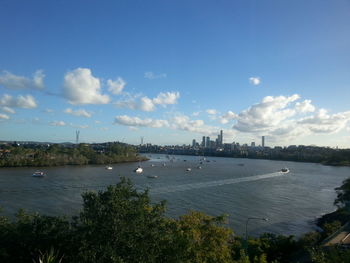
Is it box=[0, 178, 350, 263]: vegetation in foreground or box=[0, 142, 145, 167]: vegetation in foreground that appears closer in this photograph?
box=[0, 178, 350, 263]: vegetation in foreground

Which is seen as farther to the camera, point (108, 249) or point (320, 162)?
point (320, 162)

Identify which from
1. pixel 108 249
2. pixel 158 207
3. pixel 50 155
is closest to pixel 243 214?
pixel 158 207

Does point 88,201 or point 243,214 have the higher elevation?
point 88,201

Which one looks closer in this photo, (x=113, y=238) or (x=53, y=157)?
(x=113, y=238)

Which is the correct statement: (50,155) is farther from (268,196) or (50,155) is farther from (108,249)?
(108,249)

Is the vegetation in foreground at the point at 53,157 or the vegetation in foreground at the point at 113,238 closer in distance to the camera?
the vegetation in foreground at the point at 113,238

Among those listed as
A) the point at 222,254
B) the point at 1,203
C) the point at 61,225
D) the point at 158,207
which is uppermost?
the point at 158,207

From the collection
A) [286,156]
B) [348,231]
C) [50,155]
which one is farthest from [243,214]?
[286,156]

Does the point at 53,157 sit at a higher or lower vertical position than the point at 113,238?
higher

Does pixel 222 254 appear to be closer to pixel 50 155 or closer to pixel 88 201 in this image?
pixel 88 201

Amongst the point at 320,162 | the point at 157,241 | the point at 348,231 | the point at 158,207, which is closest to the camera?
the point at 157,241

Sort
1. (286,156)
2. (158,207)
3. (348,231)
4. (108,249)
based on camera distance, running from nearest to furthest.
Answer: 1. (108,249)
2. (158,207)
3. (348,231)
4. (286,156)
